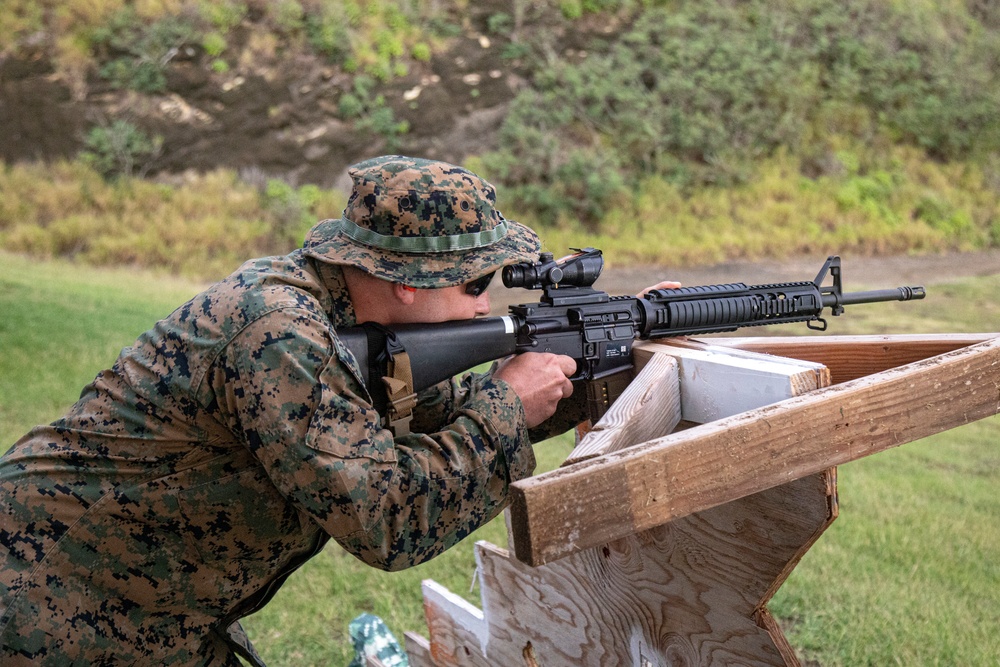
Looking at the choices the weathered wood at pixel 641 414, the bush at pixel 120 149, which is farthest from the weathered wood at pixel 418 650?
the bush at pixel 120 149

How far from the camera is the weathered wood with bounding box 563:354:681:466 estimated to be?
5.35 feet

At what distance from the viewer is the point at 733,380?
1908 mm

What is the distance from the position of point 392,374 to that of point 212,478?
1.55 feet

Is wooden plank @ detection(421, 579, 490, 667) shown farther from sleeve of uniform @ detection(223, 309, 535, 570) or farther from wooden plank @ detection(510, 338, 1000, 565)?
wooden plank @ detection(510, 338, 1000, 565)

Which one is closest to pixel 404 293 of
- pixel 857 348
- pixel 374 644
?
pixel 857 348

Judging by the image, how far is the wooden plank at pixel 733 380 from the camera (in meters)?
1.79

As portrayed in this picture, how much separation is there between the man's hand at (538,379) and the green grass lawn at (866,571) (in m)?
1.66

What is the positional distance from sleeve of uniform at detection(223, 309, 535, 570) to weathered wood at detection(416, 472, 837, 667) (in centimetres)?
41

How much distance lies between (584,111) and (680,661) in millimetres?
7101

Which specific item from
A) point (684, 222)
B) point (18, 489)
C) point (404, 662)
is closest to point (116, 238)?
point (684, 222)

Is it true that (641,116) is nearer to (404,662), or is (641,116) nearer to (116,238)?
(116,238)

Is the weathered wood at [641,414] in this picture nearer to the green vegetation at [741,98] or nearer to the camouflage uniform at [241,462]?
the camouflage uniform at [241,462]

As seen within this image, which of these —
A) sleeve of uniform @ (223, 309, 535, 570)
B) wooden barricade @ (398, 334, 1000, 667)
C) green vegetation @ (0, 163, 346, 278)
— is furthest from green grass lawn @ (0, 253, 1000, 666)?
sleeve of uniform @ (223, 309, 535, 570)

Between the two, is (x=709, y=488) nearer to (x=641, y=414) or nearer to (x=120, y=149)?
(x=641, y=414)
